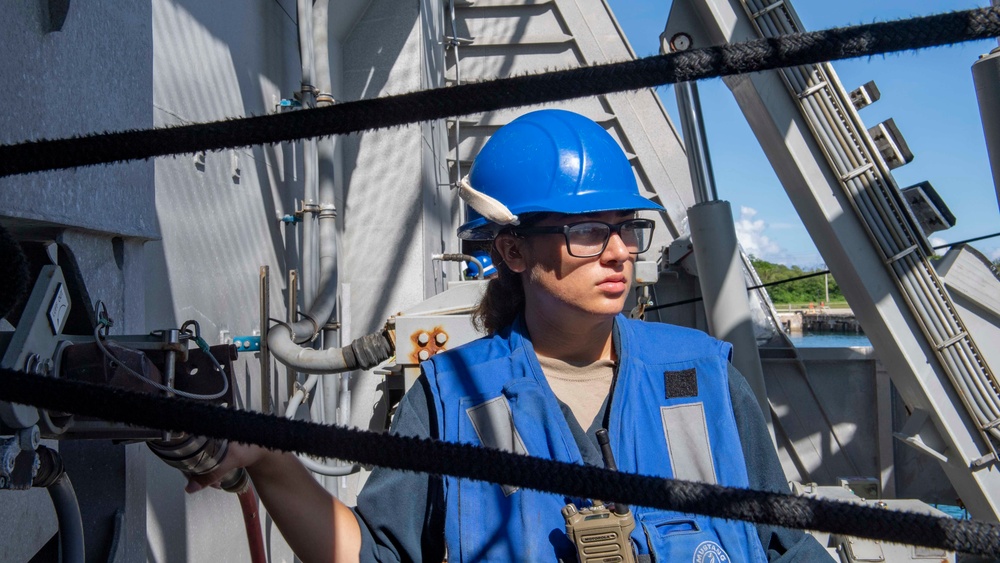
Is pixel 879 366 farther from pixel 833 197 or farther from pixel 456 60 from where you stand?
pixel 456 60

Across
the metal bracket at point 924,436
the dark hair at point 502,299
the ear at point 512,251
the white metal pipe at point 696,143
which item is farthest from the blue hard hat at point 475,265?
the ear at point 512,251

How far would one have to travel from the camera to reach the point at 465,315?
10.6 ft

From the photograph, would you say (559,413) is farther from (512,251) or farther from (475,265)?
(475,265)

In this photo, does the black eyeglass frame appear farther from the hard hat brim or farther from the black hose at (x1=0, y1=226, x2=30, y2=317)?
the black hose at (x1=0, y1=226, x2=30, y2=317)

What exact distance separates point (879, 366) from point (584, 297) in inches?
152

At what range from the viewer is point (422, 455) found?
70 cm

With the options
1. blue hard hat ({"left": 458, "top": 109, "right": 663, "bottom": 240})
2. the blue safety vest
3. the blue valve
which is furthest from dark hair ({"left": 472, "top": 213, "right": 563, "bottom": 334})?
the blue valve

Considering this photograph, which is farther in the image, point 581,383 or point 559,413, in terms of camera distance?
point 581,383

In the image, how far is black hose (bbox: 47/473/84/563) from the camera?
0.98m

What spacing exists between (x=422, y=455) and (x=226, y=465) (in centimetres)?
37

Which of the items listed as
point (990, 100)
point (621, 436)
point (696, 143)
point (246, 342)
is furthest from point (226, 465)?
point (696, 143)

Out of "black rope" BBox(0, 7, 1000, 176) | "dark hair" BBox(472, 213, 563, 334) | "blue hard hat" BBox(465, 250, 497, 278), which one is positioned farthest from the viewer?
"blue hard hat" BBox(465, 250, 497, 278)

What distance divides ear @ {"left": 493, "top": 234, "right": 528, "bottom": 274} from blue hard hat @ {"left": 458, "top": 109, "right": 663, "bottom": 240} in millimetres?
32

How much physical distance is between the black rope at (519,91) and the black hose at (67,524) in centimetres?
43
